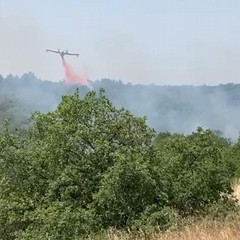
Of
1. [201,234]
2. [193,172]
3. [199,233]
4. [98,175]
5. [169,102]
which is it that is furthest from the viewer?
[169,102]

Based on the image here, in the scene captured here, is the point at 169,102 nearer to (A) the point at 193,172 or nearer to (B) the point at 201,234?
(A) the point at 193,172

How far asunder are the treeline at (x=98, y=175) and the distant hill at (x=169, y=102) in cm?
12583

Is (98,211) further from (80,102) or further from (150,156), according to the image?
(80,102)

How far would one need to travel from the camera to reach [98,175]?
11.2 metres

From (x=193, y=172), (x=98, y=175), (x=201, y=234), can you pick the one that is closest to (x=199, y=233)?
(x=201, y=234)

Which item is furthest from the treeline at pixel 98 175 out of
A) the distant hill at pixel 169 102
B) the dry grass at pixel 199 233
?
the distant hill at pixel 169 102

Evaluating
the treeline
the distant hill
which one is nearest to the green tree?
the treeline

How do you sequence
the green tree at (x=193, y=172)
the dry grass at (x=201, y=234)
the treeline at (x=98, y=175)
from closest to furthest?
the dry grass at (x=201, y=234) → the treeline at (x=98, y=175) → the green tree at (x=193, y=172)

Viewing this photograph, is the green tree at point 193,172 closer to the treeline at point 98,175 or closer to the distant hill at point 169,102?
the treeline at point 98,175

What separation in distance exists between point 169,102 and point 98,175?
523 ft

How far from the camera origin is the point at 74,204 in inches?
435

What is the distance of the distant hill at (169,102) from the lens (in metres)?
150

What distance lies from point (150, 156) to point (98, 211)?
5.84 feet

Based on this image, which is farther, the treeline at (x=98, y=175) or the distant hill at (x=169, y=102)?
the distant hill at (x=169, y=102)
